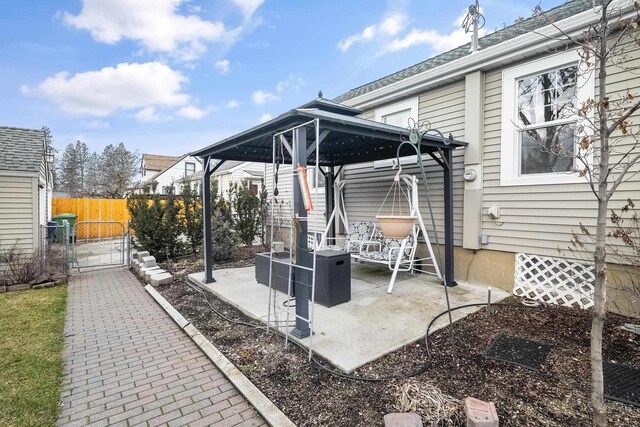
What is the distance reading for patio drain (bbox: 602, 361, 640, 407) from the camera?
88.9 inches

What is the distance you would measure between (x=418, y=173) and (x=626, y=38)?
310 cm

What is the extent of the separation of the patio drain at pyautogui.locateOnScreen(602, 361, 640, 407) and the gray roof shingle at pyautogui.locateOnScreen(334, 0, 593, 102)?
117 inches

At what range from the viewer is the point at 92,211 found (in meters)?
15.1

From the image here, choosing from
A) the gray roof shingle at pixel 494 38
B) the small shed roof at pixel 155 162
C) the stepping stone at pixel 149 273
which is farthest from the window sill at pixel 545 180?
the small shed roof at pixel 155 162

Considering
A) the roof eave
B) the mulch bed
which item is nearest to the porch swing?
the mulch bed

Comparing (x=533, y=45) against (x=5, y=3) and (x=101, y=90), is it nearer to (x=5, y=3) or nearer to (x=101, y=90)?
(x=5, y=3)

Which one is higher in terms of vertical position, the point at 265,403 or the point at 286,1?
the point at 286,1

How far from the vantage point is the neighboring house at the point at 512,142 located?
4078 mm

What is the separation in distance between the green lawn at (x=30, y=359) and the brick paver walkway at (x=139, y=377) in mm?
97

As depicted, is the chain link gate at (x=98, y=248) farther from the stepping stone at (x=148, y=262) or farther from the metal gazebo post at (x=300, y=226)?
the metal gazebo post at (x=300, y=226)

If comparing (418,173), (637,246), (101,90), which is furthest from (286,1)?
(101,90)

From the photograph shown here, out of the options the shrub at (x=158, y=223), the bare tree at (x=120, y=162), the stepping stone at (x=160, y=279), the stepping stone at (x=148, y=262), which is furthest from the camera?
the bare tree at (x=120, y=162)

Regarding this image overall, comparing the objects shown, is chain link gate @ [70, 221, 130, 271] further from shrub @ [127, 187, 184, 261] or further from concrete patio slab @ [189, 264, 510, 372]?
concrete patio slab @ [189, 264, 510, 372]

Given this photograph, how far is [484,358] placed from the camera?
9.35ft
